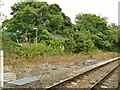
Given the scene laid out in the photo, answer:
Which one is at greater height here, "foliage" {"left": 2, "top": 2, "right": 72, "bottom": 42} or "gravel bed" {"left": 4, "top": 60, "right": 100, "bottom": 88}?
"foliage" {"left": 2, "top": 2, "right": 72, "bottom": 42}

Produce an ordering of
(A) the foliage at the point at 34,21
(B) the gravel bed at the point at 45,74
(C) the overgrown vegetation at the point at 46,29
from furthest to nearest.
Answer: (A) the foliage at the point at 34,21
(C) the overgrown vegetation at the point at 46,29
(B) the gravel bed at the point at 45,74

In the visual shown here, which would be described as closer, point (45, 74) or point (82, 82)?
point (82, 82)

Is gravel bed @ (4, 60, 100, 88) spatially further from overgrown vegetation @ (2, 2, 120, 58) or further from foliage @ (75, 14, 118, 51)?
foliage @ (75, 14, 118, 51)

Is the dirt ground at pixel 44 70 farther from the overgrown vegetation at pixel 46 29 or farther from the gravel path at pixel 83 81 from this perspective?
the overgrown vegetation at pixel 46 29

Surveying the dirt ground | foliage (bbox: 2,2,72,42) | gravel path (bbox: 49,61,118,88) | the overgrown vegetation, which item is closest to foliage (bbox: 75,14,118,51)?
the overgrown vegetation

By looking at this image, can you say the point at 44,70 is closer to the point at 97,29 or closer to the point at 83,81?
the point at 83,81

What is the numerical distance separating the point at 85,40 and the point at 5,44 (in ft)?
50.9

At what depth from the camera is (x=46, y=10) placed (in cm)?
3219

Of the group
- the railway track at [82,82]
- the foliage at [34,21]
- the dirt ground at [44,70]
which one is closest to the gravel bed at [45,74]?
the dirt ground at [44,70]

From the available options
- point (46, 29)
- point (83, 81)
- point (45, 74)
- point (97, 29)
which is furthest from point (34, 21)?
point (83, 81)

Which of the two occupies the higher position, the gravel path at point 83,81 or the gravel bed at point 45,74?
the gravel bed at point 45,74

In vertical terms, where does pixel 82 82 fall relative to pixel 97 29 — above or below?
below

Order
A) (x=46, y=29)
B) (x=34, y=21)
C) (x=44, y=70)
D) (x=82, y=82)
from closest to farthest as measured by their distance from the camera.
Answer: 1. (x=82, y=82)
2. (x=44, y=70)
3. (x=46, y=29)
4. (x=34, y=21)

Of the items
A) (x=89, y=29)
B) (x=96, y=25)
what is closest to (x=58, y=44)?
(x=89, y=29)
